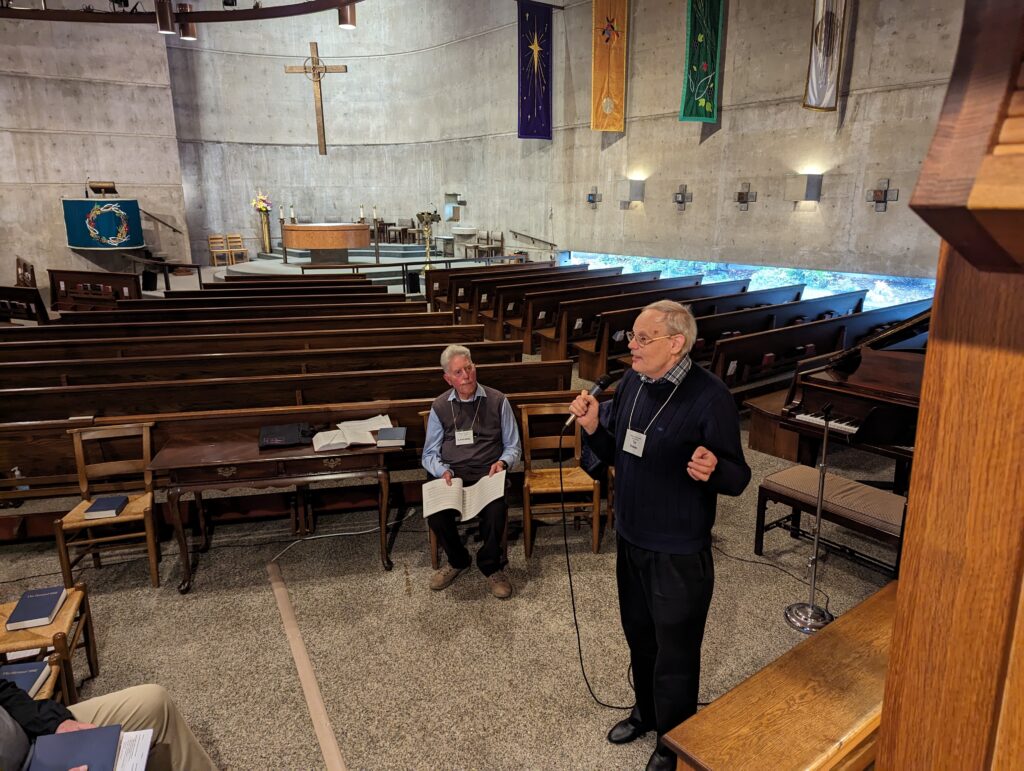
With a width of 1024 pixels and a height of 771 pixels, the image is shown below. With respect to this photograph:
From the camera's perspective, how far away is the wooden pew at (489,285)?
8.45m

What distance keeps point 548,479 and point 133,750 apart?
239 centimetres

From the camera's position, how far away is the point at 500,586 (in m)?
3.30

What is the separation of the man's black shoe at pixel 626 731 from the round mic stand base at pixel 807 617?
105 centimetres

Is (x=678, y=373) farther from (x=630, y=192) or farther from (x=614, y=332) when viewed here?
(x=630, y=192)

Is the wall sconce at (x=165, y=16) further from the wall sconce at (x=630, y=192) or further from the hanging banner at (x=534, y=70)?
the wall sconce at (x=630, y=192)

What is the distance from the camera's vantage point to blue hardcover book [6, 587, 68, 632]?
242cm

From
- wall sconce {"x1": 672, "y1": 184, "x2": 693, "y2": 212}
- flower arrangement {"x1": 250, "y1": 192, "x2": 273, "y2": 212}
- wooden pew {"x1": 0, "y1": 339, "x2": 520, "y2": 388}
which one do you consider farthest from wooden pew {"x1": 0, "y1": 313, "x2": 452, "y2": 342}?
flower arrangement {"x1": 250, "y1": 192, "x2": 273, "y2": 212}

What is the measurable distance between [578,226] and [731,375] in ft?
27.4

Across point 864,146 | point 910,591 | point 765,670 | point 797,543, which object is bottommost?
point 797,543

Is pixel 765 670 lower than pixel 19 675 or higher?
higher

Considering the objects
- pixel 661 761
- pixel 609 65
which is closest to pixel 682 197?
pixel 609 65

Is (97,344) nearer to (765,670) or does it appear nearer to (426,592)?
(426,592)

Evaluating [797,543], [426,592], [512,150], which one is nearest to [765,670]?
[426,592]

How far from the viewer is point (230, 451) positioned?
3402 millimetres
